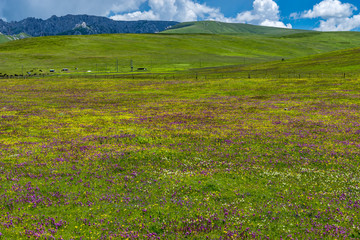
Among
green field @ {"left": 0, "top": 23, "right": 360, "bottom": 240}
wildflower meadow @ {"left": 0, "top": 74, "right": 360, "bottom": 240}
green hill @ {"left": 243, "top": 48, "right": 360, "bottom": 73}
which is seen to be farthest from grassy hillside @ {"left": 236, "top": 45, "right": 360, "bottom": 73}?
wildflower meadow @ {"left": 0, "top": 74, "right": 360, "bottom": 240}

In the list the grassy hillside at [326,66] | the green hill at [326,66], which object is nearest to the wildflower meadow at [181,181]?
the green hill at [326,66]

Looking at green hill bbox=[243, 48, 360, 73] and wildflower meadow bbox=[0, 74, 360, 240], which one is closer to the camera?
wildflower meadow bbox=[0, 74, 360, 240]

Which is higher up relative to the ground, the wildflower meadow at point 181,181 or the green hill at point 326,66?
the green hill at point 326,66

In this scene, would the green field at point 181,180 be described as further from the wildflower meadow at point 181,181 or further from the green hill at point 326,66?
the green hill at point 326,66

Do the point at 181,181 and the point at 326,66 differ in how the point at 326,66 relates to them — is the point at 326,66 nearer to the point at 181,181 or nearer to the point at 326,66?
the point at 326,66

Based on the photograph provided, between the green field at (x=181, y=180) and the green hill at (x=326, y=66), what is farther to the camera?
the green hill at (x=326, y=66)

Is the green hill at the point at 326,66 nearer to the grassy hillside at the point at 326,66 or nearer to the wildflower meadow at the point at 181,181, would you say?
the grassy hillside at the point at 326,66

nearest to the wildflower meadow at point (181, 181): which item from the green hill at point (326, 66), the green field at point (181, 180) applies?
the green field at point (181, 180)

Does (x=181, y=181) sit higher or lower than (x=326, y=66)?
lower

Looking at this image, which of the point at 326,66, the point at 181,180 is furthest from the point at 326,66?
the point at 181,180

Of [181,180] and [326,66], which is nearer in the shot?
[181,180]

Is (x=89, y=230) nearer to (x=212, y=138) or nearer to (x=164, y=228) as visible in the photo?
(x=164, y=228)

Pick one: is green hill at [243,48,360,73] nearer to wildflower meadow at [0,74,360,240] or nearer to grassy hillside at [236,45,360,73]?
grassy hillside at [236,45,360,73]

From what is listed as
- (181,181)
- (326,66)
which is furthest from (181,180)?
(326,66)
